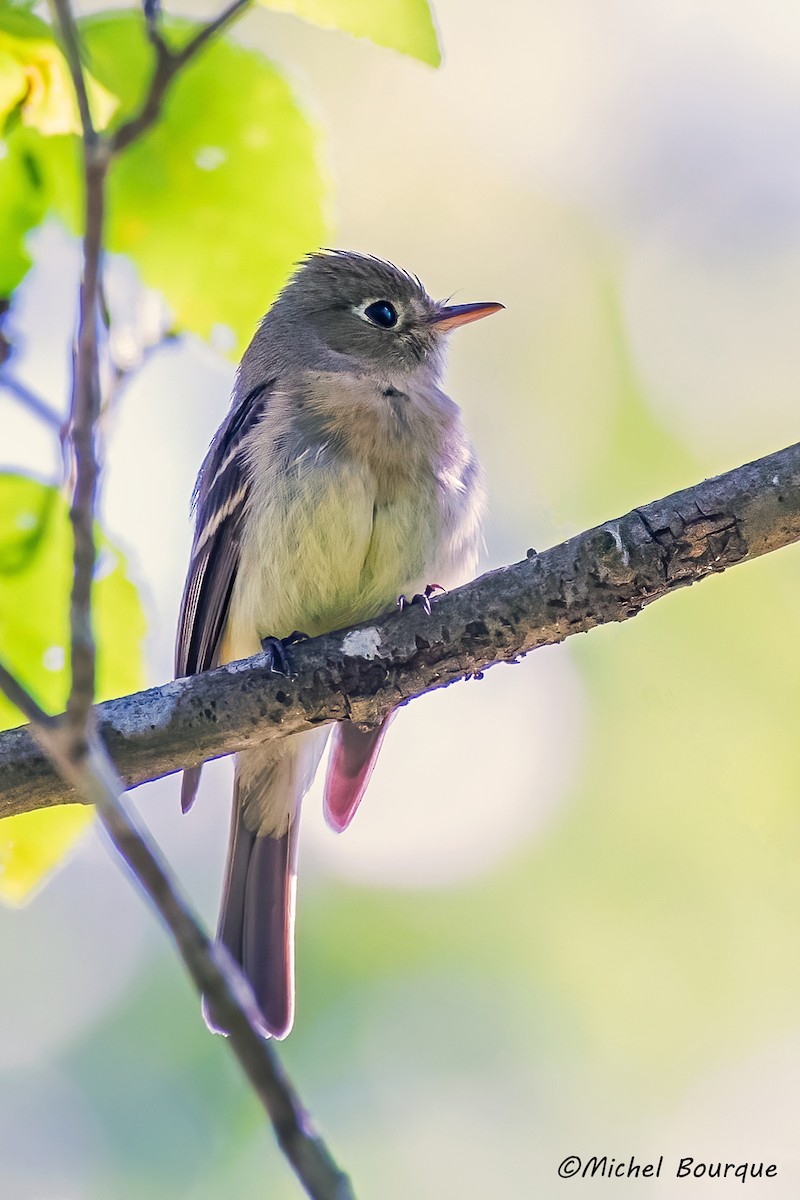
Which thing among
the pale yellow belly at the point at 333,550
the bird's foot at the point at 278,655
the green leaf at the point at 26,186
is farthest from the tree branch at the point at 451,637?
the green leaf at the point at 26,186

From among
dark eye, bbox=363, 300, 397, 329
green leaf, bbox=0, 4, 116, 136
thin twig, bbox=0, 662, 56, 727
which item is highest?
dark eye, bbox=363, 300, 397, 329

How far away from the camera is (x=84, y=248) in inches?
54.9

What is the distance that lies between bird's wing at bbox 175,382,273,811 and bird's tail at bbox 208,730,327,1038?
346mm

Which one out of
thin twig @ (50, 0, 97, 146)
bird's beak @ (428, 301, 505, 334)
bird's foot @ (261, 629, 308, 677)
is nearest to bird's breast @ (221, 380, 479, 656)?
bird's foot @ (261, 629, 308, 677)

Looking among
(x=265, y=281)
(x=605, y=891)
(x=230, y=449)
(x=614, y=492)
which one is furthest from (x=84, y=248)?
(x=605, y=891)

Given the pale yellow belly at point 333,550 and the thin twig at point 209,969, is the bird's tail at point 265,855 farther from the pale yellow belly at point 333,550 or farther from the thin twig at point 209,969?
the thin twig at point 209,969

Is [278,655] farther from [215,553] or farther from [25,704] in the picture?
[25,704]

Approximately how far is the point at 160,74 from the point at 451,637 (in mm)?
1780

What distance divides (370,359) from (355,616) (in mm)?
1096

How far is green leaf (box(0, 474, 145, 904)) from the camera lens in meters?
2.34

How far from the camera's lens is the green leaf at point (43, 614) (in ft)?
7.67

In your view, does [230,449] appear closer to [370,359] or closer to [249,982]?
[370,359]

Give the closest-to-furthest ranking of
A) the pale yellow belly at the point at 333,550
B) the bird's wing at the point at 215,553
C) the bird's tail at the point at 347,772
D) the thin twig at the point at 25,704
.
Answer: 1. the thin twig at the point at 25,704
2. the pale yellow belly at the point at 333,550
3. the bird's wing at the point at 215,553
4. the bird's tail at the point at 347,772

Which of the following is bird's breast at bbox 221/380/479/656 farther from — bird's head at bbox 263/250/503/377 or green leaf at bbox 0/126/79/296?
green leaf at bbox 0/126/79/296
